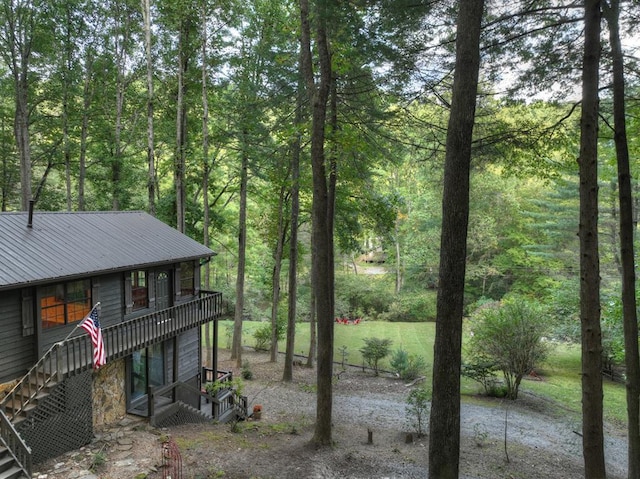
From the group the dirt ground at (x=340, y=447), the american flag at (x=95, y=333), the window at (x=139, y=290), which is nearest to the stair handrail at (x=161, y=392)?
the dirt ground at (x=340, y=447)

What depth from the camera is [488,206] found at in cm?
3209

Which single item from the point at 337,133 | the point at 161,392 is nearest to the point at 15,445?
the point at 161,392

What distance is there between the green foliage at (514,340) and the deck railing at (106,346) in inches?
435

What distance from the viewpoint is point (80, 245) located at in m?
10.5

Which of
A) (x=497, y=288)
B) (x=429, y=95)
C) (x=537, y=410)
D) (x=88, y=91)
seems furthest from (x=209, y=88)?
(x=497, y=288)

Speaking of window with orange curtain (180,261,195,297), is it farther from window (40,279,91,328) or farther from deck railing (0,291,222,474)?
window (40,279,91,328)

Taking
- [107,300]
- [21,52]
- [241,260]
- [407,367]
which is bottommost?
[407,367]

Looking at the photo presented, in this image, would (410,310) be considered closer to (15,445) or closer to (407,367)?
(407,367)

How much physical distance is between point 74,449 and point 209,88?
51.7 ft

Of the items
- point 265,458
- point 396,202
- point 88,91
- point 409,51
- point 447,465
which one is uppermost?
point 88,91

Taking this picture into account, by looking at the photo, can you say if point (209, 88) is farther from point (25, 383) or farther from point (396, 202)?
point (25, 383)

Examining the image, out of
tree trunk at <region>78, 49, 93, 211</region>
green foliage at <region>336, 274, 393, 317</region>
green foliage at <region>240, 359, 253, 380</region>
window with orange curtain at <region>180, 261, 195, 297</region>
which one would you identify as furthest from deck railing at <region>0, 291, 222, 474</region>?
green foliage at <region>336, 274, 393, 317</region>

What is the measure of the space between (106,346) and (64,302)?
151 centimetres

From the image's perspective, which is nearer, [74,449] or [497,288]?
[74,449]
